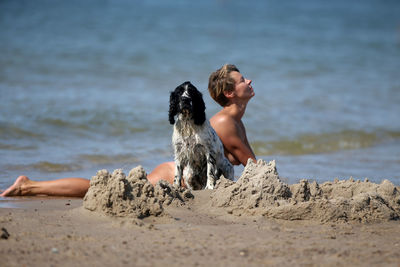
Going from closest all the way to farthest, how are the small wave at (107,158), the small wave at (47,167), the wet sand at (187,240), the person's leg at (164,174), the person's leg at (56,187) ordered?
the wet sand at (187,240), the person's leg at (56,187), the person's leg at (164,174), the small wave at (47,167), the small wave at (107,158)

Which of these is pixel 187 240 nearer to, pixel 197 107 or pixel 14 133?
pixel 197 107

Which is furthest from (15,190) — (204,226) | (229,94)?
(229,94)

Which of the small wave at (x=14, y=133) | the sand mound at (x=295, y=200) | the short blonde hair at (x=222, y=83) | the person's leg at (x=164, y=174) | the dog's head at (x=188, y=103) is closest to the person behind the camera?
the sand mound at (x=295, y=200)

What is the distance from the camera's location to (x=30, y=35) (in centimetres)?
2109

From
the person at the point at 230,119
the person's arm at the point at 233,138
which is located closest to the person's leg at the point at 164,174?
the person at the point at 230,119

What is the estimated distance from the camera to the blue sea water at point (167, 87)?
8.52 metres

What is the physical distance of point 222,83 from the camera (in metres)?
6.40

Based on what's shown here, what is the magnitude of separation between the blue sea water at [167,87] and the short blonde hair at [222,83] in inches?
60.8

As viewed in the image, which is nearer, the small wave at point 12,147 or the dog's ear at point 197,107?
the dog's ear at point 197,107

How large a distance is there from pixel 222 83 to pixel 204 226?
2.55 metres

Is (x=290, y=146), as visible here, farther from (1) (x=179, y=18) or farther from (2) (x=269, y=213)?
(1) (x=179, y=18)

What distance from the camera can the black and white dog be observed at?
18.5 feet

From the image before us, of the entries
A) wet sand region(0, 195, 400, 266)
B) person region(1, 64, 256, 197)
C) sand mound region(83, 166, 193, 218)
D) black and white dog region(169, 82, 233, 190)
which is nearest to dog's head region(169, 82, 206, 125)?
black and white dog region(169, 82, 233, 190)

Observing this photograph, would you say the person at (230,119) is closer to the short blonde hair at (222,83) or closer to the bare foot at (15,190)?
the short blonde hair at (222,83)
